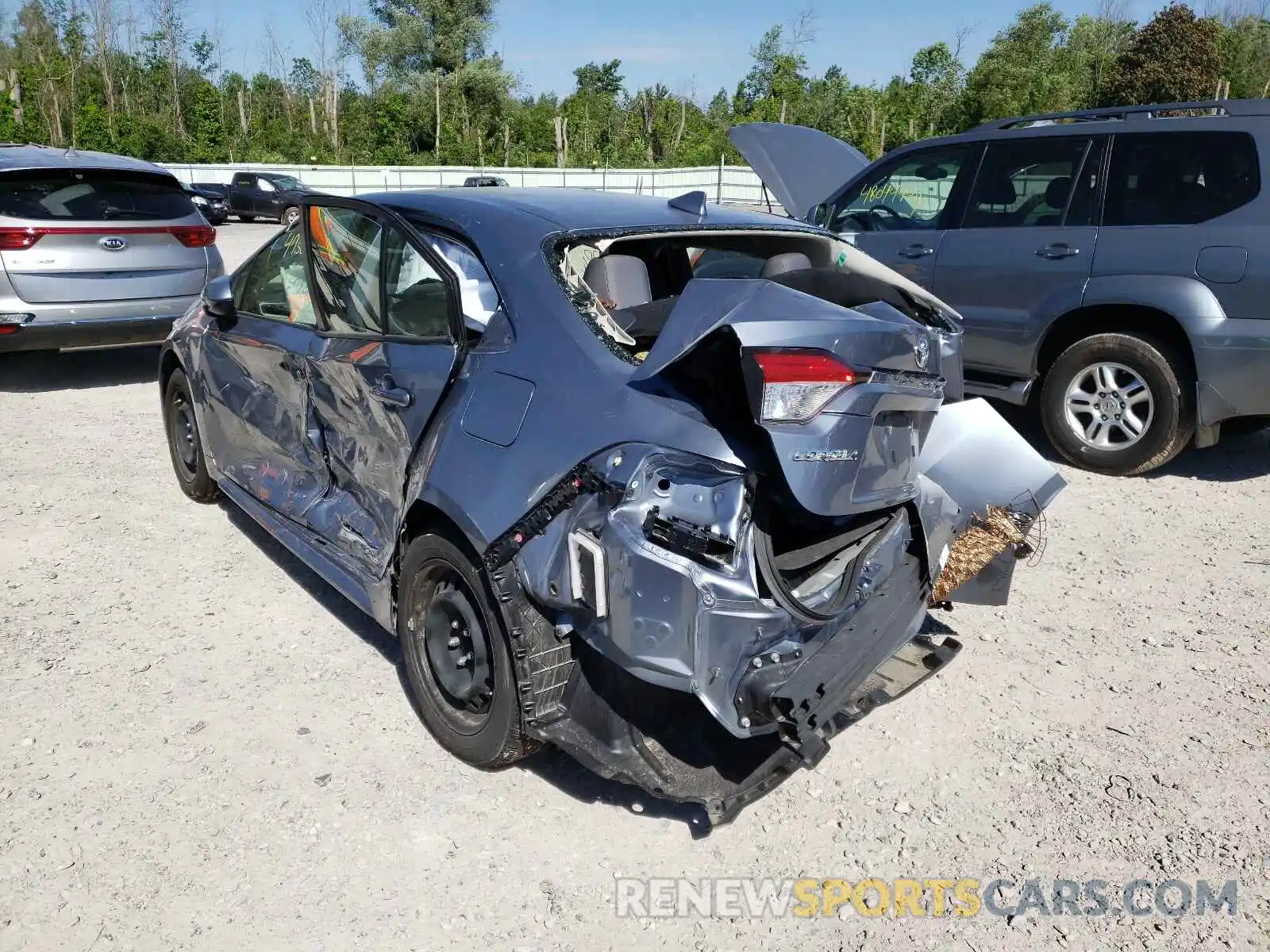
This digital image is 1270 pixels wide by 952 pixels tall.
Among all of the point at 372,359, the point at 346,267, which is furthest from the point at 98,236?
the point at 372,359

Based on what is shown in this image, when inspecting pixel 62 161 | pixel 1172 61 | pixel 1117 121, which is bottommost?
pixel 62 161

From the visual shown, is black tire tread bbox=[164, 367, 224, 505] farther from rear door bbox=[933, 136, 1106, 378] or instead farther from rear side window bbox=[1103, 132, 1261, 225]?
rear side window bbox=[1103, 132, 1261, 225]

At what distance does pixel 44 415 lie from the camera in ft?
23.6

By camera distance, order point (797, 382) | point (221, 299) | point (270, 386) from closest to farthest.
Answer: point (797, 382), point (270, 386), point (221, 299)

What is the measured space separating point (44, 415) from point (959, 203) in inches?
256

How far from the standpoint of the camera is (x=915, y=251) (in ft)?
22.6

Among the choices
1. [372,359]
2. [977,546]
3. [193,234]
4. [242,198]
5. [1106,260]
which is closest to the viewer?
[372,359]

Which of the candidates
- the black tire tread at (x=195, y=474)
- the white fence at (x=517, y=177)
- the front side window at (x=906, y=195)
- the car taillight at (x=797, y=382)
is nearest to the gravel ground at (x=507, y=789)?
the black tire tread at (x=195, y=474)

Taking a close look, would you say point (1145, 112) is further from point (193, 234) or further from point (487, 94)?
point (487, 94)

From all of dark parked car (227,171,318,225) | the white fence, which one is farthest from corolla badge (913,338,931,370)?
the white fence

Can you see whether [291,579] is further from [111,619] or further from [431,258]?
[431,258]

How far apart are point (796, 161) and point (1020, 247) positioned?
220 centimetres

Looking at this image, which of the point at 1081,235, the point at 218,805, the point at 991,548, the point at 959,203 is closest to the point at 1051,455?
the point at 1081,235

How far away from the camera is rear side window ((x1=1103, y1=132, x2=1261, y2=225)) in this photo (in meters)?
5.56
